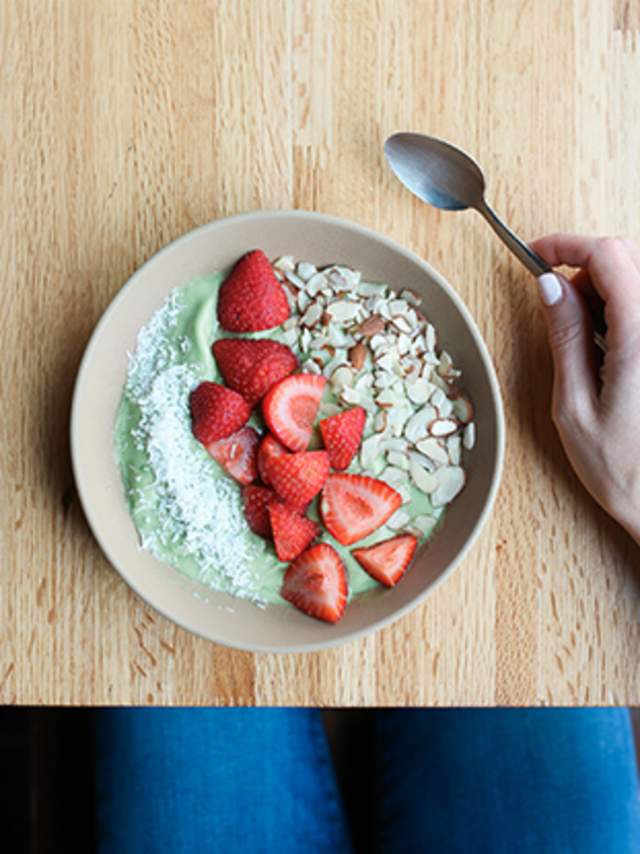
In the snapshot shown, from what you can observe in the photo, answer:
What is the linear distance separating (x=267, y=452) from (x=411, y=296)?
18cm

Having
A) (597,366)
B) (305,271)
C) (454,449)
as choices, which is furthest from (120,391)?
(597,366)

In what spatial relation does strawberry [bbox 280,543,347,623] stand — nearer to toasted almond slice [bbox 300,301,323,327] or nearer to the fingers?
toasted almond slice [bbox 300,301,323,327]

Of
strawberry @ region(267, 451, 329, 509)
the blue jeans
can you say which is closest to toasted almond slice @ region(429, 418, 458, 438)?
strawberry @ region(267, 451, 329, 509)

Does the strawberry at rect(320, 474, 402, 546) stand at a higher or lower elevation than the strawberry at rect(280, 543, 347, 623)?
higher

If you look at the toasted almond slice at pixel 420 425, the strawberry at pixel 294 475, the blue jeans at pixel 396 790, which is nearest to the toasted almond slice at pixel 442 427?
the toasted almond slice at pixel 420 425

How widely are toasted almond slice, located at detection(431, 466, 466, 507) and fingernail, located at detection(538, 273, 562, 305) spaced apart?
0.54 ft

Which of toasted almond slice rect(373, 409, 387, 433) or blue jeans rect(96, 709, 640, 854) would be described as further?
blue jeans rect(96, 709, 640, 854)

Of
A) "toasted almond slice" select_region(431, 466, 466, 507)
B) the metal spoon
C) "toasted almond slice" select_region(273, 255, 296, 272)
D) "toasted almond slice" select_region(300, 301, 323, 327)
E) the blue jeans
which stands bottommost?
the blue jeans

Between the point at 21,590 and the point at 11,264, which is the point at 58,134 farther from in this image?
the point at 21,590

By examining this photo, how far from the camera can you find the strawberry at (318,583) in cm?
79

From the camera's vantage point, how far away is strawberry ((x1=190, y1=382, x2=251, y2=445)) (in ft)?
2.58

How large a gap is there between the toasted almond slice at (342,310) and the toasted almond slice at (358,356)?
27mm

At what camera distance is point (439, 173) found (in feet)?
2.69

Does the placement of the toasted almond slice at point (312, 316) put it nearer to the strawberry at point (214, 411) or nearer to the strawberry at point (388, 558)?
→ the strawberry at point (214, 411)
